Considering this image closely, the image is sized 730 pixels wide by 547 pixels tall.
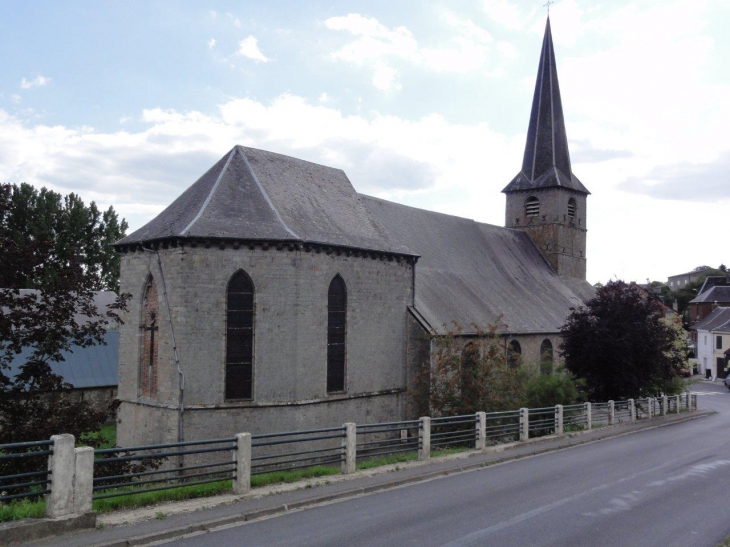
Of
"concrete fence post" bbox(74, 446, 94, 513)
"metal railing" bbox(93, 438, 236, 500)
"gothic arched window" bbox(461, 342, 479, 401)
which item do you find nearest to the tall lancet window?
"metal railing" bbox(93, 438, 236, 500)

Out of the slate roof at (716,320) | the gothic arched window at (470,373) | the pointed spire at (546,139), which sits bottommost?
the gothic arched window at (470,373)

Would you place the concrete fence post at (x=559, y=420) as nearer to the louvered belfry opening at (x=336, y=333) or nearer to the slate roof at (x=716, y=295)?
the louvered belfry opening at (x=336, y=333)

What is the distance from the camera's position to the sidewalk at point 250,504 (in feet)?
27.4

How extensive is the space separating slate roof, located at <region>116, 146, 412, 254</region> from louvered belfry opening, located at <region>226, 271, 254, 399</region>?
4.75ft

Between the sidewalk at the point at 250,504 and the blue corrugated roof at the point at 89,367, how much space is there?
817 inches

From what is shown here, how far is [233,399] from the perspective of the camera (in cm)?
1798

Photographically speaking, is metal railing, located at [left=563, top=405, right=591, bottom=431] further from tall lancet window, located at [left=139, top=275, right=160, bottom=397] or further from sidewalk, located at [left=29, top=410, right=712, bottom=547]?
tall lancet window, located at [left=139, top=275, right=160, bottom=397]

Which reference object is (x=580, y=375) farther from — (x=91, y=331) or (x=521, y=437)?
(x=91, y=331)

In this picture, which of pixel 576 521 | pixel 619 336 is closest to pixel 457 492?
pixel 576 521

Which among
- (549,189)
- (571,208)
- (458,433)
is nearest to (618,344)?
(458,433)

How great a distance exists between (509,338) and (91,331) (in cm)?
1935

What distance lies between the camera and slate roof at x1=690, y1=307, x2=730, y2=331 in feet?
209

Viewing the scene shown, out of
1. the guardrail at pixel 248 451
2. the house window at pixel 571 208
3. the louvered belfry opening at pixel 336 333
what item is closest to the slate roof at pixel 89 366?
the guardrail at pixel 248 451

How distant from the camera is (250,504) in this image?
10.2 m
